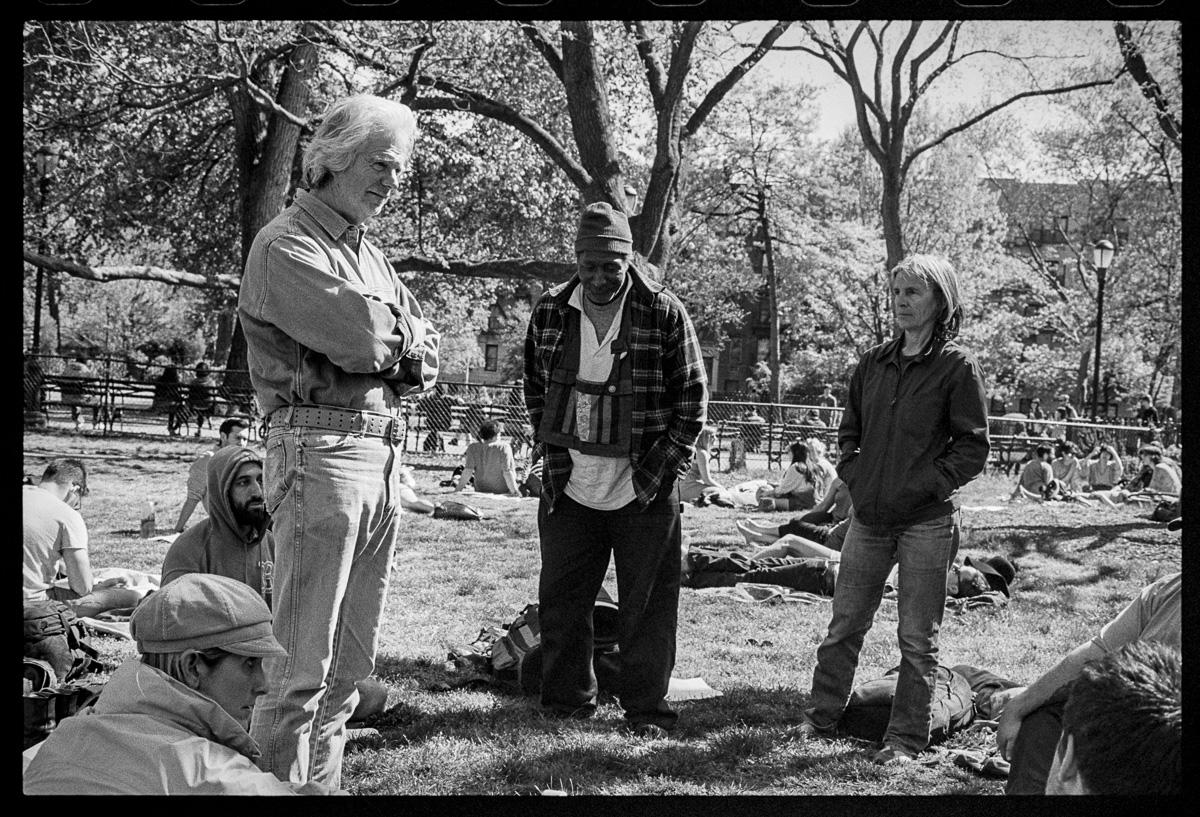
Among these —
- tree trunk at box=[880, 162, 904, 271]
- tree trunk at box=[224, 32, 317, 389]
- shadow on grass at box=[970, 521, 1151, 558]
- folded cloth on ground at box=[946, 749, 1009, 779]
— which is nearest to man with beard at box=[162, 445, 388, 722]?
folded cloth on ground at box=[946, 749, 1009, 779]

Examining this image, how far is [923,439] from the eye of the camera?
3754 mm

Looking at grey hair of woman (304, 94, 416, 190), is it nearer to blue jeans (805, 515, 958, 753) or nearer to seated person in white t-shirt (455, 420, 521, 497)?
blue jeans (805, 515, 958, 753)

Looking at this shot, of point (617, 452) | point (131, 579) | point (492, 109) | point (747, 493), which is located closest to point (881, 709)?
point (617, 452)

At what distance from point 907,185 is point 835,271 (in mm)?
2926

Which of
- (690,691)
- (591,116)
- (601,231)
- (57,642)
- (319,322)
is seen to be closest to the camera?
(319,322)

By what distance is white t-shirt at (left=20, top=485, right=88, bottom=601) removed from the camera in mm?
4753

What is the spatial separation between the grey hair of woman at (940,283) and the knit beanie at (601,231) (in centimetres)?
92

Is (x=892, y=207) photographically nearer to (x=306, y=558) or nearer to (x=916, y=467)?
(x=916, y=467)

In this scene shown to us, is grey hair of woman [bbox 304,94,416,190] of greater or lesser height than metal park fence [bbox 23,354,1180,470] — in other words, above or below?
above

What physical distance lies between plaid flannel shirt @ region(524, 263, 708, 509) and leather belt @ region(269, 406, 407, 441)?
1.28 meters

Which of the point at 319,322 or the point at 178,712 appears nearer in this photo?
the point at 178,712

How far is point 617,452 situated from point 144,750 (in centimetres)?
231

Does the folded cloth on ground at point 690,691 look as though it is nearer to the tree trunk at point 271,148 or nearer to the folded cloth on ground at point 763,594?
the folded cloth on ground at point 763,594

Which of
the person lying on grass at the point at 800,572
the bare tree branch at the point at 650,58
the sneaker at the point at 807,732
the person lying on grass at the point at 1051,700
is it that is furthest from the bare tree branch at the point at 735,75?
the person lying on grass at the point at 1051,700
